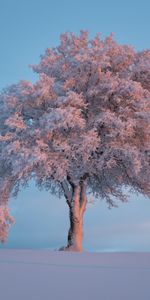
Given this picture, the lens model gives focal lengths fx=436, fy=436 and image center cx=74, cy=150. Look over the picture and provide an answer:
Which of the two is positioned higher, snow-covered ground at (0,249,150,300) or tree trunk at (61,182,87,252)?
tree trunk at (61,182,87,252)

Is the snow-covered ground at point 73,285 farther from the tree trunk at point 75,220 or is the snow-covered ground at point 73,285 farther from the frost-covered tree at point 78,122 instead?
the tree trunk at point 75,220

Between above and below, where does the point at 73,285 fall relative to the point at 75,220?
below

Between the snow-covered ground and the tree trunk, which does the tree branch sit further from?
the snow-covered ground

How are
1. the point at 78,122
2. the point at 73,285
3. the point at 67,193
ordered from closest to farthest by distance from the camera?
the point at 73,285 < the point at 78,122 < the point at 67,193

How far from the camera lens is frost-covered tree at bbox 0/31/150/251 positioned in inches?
747

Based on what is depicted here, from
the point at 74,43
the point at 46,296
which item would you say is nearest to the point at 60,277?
the point at 46,296

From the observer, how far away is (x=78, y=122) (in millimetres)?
18641

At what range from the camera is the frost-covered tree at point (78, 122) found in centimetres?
1898

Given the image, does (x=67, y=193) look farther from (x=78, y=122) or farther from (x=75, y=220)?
(x=78, y=122)

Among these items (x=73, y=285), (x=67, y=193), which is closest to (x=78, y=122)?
(x=67, y=193)

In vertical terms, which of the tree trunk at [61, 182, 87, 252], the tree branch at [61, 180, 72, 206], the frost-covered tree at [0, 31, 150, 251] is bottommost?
the tree trunk at [61, 182, 87, 252]

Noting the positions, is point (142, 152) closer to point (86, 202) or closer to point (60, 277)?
point (86, 202)

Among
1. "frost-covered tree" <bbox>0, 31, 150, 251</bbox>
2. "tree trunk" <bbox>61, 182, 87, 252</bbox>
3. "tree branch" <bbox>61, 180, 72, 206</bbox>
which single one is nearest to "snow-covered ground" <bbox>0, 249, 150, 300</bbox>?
"frost-covered tree" <bbox>0, 31, 150, 251</bbox>

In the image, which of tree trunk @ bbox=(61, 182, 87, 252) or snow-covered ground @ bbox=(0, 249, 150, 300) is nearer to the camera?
snow-covered ground @ bbox=(0, 249, 150, 300)
